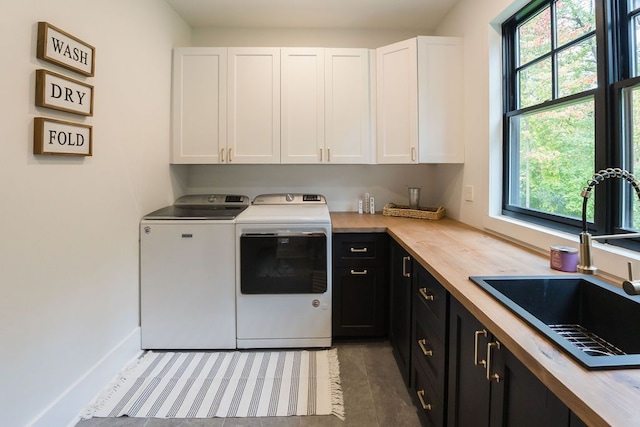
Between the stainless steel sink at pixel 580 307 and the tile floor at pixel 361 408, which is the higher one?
the stainless steel sink at pixel 580 307

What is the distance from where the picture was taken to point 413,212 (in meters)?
2.85

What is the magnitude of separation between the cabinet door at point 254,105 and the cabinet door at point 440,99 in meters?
1.16

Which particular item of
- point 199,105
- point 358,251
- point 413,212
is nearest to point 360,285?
point 358,251

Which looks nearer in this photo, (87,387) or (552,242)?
(552,242)

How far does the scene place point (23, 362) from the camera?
1411 millimetres

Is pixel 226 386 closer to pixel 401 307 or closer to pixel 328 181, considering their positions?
pixel 401 307

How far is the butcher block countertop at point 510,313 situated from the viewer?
608 mm

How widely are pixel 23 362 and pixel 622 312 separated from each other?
220 cm

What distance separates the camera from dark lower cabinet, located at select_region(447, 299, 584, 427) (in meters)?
0.77

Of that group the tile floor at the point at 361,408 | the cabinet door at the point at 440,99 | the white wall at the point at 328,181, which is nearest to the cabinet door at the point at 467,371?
the tile floor at the point at 361,408

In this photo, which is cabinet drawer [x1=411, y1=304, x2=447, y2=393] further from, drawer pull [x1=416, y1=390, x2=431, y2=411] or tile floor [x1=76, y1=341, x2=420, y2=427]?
tile floor [x1=76, y1=341, x2=420, y2=427]

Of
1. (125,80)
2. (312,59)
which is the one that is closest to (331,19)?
(312,59)

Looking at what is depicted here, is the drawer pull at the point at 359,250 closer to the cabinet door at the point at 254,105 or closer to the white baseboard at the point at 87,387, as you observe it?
the cabinet door at the point at 254,105

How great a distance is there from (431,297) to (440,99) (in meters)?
1.74
